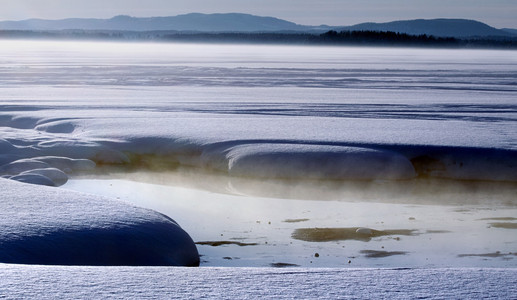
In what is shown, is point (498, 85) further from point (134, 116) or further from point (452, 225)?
point (452, 225)

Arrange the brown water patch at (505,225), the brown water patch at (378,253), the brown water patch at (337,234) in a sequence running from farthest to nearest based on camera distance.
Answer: the brown water patch at (505,225) < the brown water patch at (337,234) < the brown water patch at (378,253)

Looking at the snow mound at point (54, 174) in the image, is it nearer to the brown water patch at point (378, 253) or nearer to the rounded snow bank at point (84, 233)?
the rounded snow bank at point (84, 233)

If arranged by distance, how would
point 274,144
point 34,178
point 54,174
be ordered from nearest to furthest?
point 34,178, point 54,174, point 274,144

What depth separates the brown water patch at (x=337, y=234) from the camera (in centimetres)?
569

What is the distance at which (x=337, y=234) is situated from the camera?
5.85m

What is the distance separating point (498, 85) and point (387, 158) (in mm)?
13365

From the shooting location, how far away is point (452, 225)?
6.19 metres

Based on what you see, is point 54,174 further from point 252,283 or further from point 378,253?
point 252,283

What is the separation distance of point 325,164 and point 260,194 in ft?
3.08

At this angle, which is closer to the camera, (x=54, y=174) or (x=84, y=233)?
(x=84, y=233)

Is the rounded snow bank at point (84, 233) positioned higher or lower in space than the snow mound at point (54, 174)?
higher

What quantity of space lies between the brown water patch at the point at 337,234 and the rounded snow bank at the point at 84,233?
43.4 inches

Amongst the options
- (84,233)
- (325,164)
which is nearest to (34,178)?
→ (84,233)

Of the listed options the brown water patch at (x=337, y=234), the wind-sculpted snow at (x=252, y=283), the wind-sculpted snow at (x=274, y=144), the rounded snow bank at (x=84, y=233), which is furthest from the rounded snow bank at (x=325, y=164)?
the wind-sculpted snow at (x=252, y=283)
